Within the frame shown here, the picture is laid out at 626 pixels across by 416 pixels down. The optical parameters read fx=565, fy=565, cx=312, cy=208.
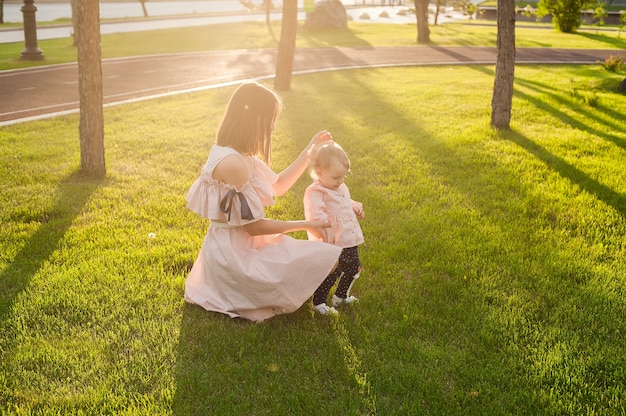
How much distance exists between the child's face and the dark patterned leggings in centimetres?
52

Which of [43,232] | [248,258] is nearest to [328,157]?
[248,258]

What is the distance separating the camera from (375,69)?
1703 centimetres

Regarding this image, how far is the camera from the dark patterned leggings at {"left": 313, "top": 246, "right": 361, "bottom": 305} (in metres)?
4.34

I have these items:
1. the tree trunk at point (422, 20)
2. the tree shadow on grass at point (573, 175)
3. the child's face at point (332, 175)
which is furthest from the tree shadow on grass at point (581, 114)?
the tree trunk at point (422, 20)

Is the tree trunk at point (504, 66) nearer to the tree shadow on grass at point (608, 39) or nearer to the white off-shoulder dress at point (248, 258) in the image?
the white off-shoulder dress at point (248, 258)

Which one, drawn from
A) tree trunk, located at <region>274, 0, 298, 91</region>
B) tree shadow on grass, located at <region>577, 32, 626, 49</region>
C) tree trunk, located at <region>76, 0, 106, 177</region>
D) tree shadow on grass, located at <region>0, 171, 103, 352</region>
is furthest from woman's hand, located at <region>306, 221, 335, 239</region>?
tree shadow on grass, located at <region>577, 32, 626, 49</region>

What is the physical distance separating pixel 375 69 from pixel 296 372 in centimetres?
1451

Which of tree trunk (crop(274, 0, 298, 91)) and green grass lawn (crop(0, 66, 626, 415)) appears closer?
green grass lawn (crop(0, 66, 626, 415))

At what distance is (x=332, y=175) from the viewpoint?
13.5ft

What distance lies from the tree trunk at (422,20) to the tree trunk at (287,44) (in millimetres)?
12265

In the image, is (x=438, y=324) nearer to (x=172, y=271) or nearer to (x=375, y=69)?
(x=172, y=271)

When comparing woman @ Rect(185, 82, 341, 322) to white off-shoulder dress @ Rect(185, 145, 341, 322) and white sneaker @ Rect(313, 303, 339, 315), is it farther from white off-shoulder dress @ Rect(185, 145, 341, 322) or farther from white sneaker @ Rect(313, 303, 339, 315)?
white sneaker @ Rect(313, 303, 339, 315)

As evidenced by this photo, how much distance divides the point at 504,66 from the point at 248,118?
6.24m

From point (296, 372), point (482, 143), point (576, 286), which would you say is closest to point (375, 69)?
point (482, 143)
